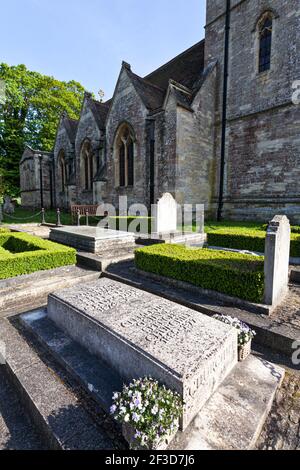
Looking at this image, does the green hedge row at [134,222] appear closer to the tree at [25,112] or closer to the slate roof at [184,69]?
the slate roof at [184,69]

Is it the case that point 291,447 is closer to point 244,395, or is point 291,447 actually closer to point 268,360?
point 244,395

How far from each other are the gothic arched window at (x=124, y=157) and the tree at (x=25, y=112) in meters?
17.2

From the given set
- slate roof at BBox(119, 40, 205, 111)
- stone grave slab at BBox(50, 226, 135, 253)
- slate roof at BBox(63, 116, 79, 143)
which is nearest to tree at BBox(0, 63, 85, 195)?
slate roof at BBox(63, 116, 79, 143)

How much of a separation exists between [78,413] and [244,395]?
1.70 metres

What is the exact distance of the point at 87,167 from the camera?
868 inches

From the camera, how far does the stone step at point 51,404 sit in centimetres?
204

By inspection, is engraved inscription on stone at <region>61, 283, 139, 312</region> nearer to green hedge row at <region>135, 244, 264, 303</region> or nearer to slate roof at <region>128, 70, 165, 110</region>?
green hedge row at <region>135, 244, 264, 303</region>

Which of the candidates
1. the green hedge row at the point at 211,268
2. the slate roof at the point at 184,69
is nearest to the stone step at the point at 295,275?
the green hedge row at the point at 211,268

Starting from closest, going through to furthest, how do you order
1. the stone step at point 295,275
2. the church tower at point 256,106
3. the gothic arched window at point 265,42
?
the stone step at point 295,275
the church tower at point 256,106
the gothic arched window at point 265,42

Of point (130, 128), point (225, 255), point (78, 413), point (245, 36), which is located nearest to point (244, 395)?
point (78, 413)

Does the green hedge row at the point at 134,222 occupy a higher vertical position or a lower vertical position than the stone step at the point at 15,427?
higher

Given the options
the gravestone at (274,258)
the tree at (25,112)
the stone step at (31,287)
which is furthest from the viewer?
the tree at (25,112)

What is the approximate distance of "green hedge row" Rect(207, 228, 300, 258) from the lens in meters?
6.84

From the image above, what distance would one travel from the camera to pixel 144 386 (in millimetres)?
2074
